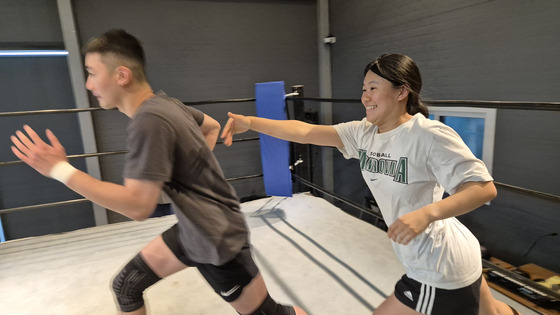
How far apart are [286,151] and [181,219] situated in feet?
5.50

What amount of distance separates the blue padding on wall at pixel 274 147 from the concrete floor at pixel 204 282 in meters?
0.24

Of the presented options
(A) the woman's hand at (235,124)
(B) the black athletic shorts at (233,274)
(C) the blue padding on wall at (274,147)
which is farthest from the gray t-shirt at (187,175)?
(C) the blue padding on wall at (274,147)

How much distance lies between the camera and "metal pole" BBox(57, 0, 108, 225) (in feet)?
11.5

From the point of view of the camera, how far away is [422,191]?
96cm

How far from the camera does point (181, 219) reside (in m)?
1.00

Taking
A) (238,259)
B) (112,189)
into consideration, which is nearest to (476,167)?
(238,259)

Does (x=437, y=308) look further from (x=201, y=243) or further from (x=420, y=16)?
(x=420, y=16)

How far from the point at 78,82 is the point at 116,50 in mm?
3282

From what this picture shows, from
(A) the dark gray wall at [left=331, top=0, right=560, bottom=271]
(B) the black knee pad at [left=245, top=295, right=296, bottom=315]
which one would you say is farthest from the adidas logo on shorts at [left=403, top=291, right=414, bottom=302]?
(A) the dark gray wall at [left=331, top=0, right=560, bottom=271]

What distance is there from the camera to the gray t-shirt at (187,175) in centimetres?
84

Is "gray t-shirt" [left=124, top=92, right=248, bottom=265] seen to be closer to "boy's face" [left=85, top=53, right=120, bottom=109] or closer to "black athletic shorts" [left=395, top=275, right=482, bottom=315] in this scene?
"boy's face" [left=85, top=53, right=120, bottom=109]

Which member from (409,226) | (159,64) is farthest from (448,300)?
(159,64)

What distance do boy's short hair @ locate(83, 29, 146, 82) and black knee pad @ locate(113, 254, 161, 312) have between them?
2.10 feet

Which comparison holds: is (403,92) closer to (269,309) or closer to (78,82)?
(269,309)
